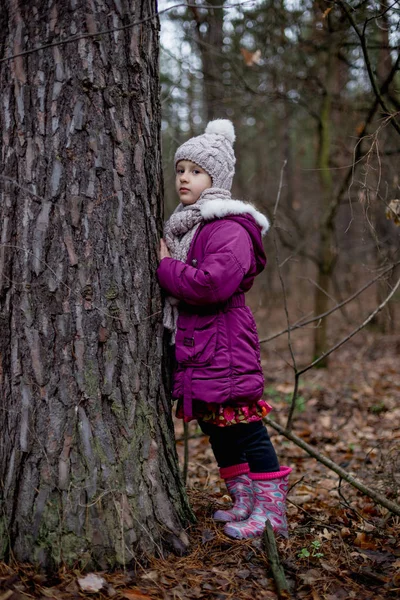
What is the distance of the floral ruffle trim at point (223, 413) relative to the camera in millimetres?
2803

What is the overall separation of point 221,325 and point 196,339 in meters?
0.15

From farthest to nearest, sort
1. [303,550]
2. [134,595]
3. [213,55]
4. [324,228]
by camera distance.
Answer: [324,228], [213,55], [303,550], [134,595]

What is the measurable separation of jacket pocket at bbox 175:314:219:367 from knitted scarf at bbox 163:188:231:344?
60 mm

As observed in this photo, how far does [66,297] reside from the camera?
7.90 feet

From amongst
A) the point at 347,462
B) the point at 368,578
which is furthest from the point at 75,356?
the point at 347,462

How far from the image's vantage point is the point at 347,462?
468 cm

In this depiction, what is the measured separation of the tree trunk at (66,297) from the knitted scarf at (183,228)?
0.37 metres

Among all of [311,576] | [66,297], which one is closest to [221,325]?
[66,297]

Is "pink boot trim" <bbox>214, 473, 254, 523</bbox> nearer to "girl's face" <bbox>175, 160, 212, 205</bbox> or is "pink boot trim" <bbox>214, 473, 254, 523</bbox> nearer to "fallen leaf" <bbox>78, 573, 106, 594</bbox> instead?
"fallen leaf" <bbox>78, 573, 106, 594</bbox>

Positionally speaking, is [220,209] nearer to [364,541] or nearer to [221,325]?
[221,325]

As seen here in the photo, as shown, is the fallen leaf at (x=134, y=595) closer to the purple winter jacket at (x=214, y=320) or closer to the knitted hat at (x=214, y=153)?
the purple winter jacket at (x=214, y=320)

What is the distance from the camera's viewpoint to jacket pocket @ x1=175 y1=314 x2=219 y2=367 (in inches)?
106

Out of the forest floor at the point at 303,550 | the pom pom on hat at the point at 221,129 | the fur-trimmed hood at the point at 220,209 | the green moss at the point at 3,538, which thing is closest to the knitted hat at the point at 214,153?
the pom pom on hat at the point at 221,129

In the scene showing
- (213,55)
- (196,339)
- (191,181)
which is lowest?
(196,339)
